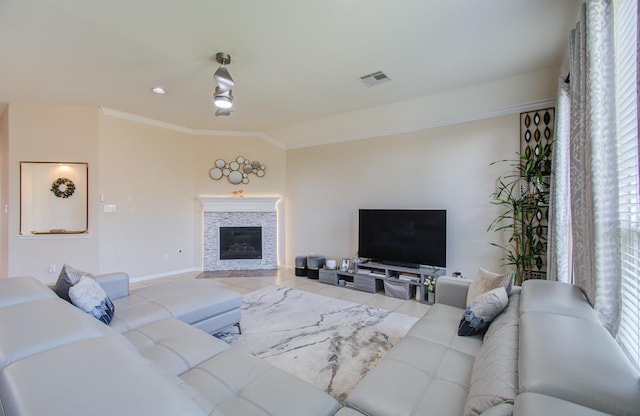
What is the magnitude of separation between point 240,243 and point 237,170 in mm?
1524

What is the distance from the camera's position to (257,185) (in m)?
5.99

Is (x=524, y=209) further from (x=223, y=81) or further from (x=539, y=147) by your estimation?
(x=223, y=81)

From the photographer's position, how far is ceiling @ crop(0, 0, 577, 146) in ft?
7.24

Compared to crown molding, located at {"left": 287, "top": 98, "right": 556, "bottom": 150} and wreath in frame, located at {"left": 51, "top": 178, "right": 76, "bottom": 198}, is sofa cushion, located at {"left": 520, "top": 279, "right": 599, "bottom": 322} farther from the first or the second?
wreath in frame, located at {"left": 51, "top": 178, "right": 76, "bottom": 198}

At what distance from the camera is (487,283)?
2.30 metres

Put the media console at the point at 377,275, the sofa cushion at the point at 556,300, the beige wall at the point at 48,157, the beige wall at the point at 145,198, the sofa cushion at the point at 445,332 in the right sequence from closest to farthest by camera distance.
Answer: the sofa cushion at the point at 556,300 < the sofa cushion at the point at 445,332 < the media console at the point at 377,275 < the beige wall at the point at 48,157 < the beige wall at the point at 145,198

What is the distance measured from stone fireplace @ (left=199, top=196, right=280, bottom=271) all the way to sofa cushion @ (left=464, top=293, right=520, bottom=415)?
4.76 m

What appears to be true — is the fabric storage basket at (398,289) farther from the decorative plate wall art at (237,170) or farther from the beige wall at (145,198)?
the beige wall at (145,198)

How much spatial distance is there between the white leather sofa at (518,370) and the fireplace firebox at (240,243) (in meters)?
4.34

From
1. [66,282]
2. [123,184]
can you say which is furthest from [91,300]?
[123,184]

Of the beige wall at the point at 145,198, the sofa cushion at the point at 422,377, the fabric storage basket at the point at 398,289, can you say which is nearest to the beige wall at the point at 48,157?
the beige wall at the point at 145,198

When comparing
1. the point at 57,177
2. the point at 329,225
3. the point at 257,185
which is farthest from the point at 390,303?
the point at 57,177

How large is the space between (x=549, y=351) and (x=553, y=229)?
88.4 inches

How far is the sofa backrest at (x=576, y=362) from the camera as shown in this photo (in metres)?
0.85
